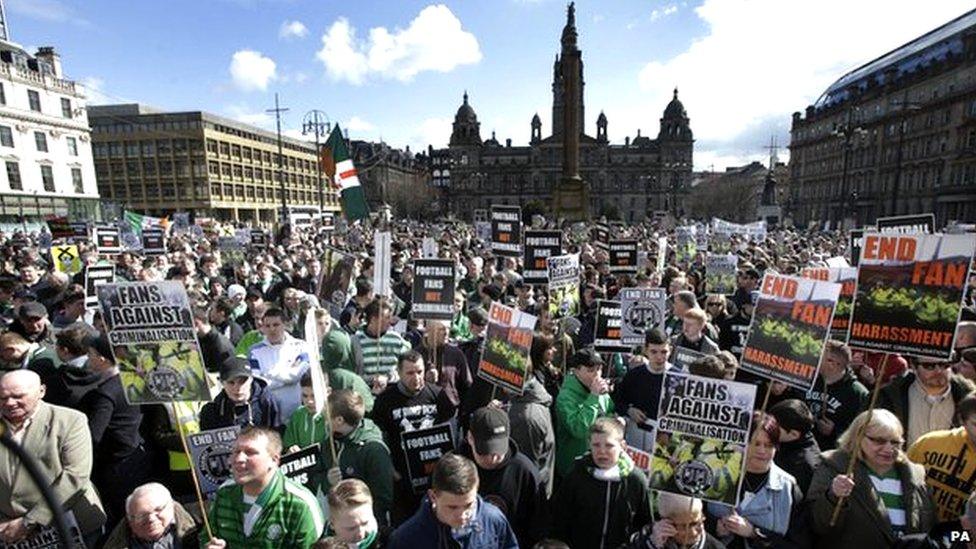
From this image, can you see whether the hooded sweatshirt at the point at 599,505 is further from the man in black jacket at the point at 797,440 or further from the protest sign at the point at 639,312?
the protest sign at the point at 639,312

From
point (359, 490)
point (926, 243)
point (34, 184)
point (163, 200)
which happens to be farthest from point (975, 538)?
point (163, 200)

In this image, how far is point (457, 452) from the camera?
182 inches

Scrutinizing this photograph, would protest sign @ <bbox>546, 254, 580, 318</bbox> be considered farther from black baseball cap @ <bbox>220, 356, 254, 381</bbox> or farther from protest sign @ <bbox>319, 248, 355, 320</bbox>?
black baseball cap @ <bbox>220, 356, 254, 381</bbox>

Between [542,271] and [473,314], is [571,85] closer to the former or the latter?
[542,271]

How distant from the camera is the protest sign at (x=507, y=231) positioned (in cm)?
1083

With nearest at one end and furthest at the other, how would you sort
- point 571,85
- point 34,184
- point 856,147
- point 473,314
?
point 473,314, point 571,85, point 34,184, point 856,147

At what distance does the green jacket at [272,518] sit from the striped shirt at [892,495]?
3.28 m

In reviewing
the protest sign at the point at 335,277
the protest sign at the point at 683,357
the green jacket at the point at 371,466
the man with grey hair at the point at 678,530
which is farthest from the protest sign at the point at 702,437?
the protest sign at the point at 335,277

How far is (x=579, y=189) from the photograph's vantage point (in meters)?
36.2

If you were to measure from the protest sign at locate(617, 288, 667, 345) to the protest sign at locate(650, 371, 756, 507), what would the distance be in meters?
3.20

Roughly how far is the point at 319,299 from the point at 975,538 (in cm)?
751

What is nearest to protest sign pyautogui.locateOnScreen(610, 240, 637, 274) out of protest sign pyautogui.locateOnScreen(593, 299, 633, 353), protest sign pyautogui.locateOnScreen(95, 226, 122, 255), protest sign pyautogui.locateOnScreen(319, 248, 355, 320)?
protest sign pyautogui.locateOnScreen(593, 299, 633, 353)

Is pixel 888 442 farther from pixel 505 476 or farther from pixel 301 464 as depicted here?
pixel 301 464

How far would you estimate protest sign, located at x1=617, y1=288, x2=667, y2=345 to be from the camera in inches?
255
